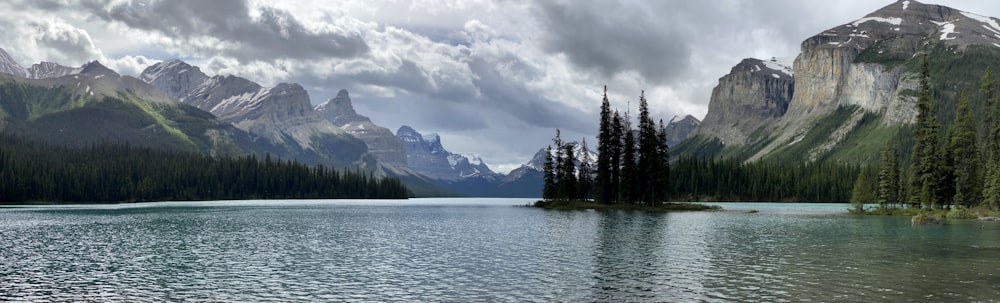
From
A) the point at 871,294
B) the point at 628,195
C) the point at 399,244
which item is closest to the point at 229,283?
the point at 399,244

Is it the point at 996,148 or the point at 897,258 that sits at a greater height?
the point at 996,148

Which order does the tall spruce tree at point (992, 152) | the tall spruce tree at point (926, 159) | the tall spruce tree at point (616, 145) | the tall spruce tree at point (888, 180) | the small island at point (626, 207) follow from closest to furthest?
the tall spruce tree at point (992, 152)
the tall spruce tree at point (926, 159)
the tall spruce tree at point (888, 180)
the small island at point (626, 207)
the tall spruce tree at point (616, 145)

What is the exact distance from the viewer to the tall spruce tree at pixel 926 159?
124m

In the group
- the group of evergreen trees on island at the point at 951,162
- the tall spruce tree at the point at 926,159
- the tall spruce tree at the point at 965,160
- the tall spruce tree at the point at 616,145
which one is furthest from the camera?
the tall spruce tree at the point at 616,145

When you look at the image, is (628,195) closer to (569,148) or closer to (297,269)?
(569,148)

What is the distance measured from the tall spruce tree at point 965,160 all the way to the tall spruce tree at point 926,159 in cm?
313

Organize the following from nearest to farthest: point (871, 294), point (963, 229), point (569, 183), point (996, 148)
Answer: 1. point (871, 294)
2. point (963, 229)
3. point (996, 148)
4. point (569, 183)

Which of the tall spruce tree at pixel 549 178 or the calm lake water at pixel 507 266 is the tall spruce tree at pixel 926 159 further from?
the tall spruce tree at pixel 549 178

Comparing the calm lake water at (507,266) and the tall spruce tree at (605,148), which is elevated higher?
the tall spruce tree at (605,148)

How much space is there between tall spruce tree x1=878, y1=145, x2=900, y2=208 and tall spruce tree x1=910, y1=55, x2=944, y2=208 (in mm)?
4803

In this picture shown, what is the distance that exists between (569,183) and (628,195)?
632 inches

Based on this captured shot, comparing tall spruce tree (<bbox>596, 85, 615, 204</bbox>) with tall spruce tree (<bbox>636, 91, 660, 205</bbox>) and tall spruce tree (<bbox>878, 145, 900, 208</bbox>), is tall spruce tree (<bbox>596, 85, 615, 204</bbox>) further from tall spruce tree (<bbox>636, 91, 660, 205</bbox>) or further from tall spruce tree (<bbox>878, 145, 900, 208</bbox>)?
tall spruce tree (<bbox>878, 145, 900, 208</bbox>)

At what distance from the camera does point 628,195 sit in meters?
155

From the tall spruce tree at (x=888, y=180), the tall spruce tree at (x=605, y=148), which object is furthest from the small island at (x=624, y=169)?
the tall spruce tree at (x=888, y=180)
